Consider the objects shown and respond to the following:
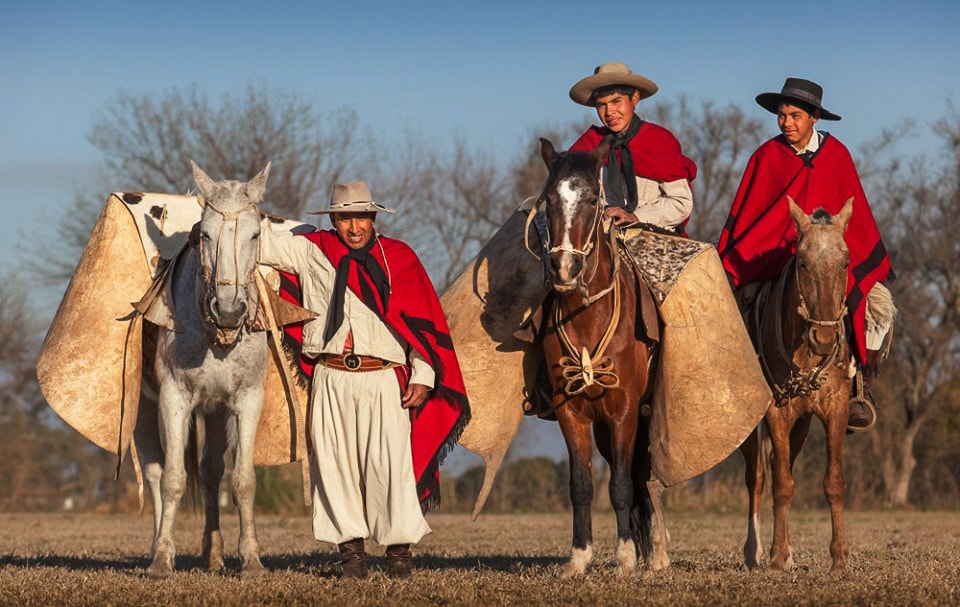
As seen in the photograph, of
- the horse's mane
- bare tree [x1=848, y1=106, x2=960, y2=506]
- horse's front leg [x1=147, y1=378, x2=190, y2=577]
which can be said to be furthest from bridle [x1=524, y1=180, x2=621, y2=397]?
bare tree [x1=848, y1=106, x2=960, y2=506]

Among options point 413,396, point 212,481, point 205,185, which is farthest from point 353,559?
point 205,185

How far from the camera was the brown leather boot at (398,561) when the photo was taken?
8758mm

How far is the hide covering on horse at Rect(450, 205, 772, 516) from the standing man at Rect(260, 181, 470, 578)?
1.60ft

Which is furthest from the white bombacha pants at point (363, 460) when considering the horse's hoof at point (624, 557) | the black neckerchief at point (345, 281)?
the horse's hoof at point (624, 557)

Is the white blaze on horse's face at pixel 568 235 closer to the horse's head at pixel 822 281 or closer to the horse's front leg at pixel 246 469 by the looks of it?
the horse's head at pixel 822 281

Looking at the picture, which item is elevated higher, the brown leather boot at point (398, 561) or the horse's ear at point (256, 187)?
the horse's ear at point (256, 187)

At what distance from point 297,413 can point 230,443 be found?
20.5 inches

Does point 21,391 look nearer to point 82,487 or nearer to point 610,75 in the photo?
point 82,487

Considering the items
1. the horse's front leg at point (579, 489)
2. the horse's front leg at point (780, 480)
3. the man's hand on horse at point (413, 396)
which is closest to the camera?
the horse's front leg at point (579, 489)

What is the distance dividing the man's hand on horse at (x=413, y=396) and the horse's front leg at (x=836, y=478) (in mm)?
3002

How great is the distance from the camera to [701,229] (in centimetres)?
3347

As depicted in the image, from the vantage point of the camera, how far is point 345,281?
8688 millimetres

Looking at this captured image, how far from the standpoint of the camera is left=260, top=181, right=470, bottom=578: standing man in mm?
8695

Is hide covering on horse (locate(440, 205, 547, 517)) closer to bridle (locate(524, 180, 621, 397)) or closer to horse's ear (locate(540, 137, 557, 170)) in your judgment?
bridle (locate(524, 180, 621, 397))
